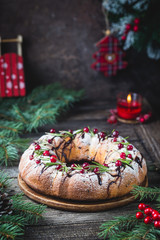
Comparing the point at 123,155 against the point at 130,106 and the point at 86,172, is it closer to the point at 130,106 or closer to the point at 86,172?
the point at 86,172

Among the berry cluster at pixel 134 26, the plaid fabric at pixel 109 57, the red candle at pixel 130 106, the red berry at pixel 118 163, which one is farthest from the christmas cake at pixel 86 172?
the plaid fabric at pixel 109 57

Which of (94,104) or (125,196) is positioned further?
(94,104)

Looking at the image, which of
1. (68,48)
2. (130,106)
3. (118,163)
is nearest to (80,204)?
(118,163)

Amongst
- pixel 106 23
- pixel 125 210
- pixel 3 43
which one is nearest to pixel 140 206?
pixel 125 210

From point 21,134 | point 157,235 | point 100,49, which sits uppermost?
point 100,49

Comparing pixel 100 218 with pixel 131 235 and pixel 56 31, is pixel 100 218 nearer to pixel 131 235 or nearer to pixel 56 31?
pixel 131 235

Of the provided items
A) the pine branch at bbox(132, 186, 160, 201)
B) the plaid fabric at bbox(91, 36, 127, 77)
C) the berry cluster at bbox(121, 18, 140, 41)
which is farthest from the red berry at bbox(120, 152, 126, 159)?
the plaid fabric at bbox(91, 36, 127, 77)

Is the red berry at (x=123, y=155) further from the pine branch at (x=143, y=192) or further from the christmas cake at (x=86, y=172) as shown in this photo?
the pine branch at (x=143, y=192)
